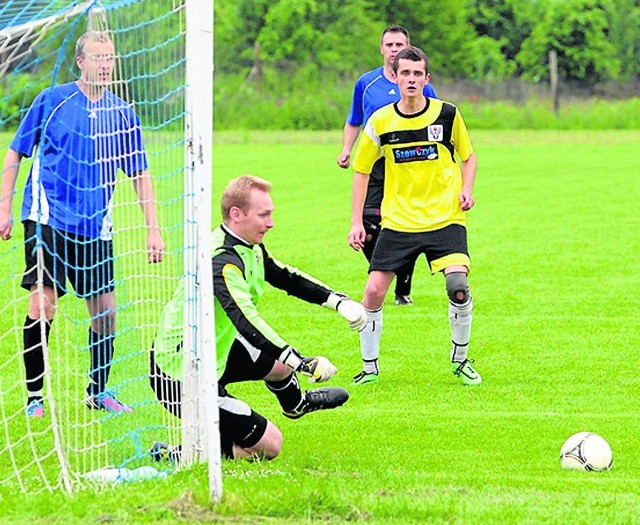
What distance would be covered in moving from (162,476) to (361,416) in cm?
217

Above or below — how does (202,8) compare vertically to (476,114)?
above

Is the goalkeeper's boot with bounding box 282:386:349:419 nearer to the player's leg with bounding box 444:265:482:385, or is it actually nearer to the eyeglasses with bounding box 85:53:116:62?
the eyeglasses with bounding box 85:53:116:62

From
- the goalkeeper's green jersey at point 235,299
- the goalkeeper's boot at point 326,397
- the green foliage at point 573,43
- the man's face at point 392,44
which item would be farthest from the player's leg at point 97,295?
the green foliage at point 573,43

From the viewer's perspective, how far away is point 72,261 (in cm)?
782

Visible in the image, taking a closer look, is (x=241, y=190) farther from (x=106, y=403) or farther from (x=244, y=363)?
(x=106, y=403)

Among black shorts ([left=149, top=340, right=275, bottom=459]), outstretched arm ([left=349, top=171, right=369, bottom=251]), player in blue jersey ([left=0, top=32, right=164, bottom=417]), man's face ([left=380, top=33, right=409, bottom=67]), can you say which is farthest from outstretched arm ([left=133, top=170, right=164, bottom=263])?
man's face ([left=380, top=33, right=409, bottom=67])

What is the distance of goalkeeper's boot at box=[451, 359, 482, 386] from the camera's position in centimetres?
897

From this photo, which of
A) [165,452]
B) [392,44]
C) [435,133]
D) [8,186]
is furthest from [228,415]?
[392,44]

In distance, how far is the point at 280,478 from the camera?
6059 mm

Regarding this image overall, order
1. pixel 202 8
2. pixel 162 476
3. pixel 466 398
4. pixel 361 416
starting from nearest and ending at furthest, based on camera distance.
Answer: pixel 202 8
pixel 162 476
pixel 361 416
pixel 466 398

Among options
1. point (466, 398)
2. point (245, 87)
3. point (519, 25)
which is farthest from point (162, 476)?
point (519, 25)

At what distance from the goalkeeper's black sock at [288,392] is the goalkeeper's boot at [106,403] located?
936mm

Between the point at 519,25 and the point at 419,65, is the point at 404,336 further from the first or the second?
the point at 519,25

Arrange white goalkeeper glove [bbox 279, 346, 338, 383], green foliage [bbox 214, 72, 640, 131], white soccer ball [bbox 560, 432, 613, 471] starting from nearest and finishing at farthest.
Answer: white goalkeeper glove [bbox 279, 346, 338, 383] < white soccer ball [bbox 560, 432, 613, 471] < green foliage [bbox 214, 72, 640, 131]
